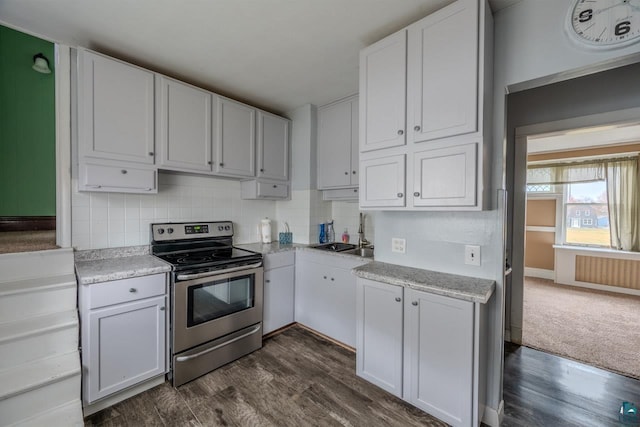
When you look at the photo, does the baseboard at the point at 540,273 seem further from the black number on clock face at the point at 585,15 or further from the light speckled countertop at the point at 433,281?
the black number on clock face at the point at 585,15

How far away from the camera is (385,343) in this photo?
6.10 ft

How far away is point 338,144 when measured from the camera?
2.94 meters

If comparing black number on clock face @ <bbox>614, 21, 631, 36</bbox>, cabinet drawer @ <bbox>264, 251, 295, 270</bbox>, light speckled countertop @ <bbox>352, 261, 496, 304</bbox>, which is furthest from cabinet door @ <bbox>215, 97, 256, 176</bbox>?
black number on clock face @ <bbox>614, 21, 631, 36</bbox>

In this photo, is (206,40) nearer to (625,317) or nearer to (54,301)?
(54,301)

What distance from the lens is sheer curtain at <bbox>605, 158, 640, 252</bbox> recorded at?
13.5 ft

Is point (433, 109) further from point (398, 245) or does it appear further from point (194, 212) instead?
point (194, 212)

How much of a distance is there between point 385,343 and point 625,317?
364 centimetres

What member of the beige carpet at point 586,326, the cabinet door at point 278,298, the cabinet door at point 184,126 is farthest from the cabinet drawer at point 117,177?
the beige carpet at point 586,326

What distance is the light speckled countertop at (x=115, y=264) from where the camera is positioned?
1.70 meters

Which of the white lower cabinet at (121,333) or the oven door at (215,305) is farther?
the oven door at (215,305)

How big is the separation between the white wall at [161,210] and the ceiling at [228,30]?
42.0 inches

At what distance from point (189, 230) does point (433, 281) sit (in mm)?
2213

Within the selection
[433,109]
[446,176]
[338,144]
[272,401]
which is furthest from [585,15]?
[272,401]

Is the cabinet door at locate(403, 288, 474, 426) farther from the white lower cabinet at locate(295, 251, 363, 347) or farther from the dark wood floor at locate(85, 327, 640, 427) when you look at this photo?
the white lower cabinet at locate(295, 251, 363, 347)
